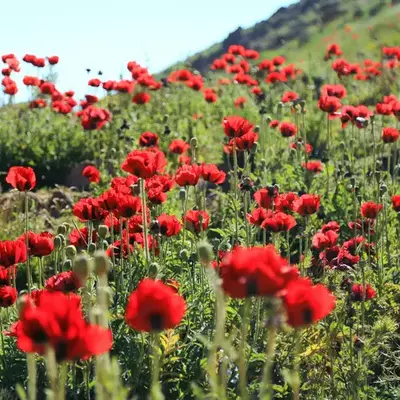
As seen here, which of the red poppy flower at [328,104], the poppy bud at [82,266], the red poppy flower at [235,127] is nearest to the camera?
the poppy bud at [82,266]

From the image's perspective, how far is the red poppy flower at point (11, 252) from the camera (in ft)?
9.98

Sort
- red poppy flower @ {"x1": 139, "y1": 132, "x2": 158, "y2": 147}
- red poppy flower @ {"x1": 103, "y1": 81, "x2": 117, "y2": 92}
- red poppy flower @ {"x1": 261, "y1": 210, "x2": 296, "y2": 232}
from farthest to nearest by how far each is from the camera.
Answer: red poppy flower @ {"x1": 103, "y1": 81, "x2": 117, "y2": 92} → red poppy flower @ {"x1": 139, "y1": 132, "x2": 158, "y2": 147} → red poppy flower @ {"x1": 261, "y1": 210, "x2": 296, "y2": 232}

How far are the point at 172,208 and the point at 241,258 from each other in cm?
407

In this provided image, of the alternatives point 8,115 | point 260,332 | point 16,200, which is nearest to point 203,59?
point 8,115

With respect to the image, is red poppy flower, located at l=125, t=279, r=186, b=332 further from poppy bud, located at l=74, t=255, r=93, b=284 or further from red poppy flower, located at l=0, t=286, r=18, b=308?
red poppy flower, located at l=0, t=286, r=18, b=308

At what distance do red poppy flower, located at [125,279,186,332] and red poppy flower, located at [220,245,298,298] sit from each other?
0.15 m

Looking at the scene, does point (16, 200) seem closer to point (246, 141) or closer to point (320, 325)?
point (246, 141)

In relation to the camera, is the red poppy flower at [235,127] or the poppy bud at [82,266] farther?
the red poppy flower at [235,127]

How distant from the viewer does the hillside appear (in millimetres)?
27188

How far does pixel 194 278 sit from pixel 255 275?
1.95 m

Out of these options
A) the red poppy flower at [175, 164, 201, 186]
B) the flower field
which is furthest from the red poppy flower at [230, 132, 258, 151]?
the red poppy flower at [175, 164, 201, 186]

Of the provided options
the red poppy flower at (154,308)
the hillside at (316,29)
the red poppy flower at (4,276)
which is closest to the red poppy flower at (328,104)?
the red poppy flower at (4,276)

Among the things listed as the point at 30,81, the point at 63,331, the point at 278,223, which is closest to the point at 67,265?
the point at 278,223

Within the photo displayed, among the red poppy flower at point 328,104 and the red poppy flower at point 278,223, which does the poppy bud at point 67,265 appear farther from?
the red poppy flower at point 328,104
